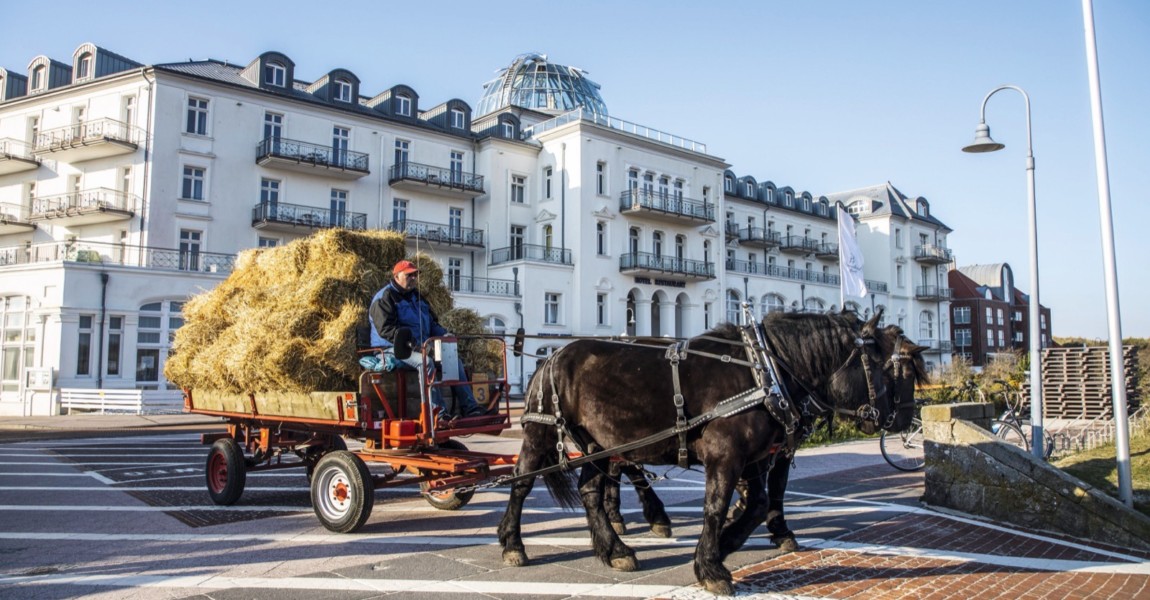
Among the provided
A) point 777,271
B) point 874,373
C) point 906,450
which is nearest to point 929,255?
point 777,271

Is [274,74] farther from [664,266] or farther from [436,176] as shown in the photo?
[664,266]

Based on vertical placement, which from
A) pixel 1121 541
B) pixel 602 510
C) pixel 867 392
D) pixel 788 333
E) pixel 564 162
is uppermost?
pixel 564 162

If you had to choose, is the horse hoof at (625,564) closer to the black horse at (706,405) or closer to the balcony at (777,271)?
the black horse at (706,405)

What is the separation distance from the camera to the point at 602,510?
20.7 feet

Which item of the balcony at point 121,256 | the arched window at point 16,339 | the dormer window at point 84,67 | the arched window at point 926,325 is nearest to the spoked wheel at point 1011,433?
the balcony at point 121,256

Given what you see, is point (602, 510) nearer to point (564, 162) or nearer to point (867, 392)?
point (867, 392)

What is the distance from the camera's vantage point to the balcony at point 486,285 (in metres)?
37.3

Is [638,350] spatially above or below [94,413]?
above

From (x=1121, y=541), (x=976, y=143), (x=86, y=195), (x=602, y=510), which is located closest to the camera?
(x=602, y=510)

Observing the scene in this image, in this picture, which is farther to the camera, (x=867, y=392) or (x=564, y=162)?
(x=564, y=162)

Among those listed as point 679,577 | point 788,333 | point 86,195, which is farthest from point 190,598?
point 86,195

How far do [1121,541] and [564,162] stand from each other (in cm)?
3566

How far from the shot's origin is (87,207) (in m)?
31.1

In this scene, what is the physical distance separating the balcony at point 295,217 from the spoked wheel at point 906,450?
78.5 feet
